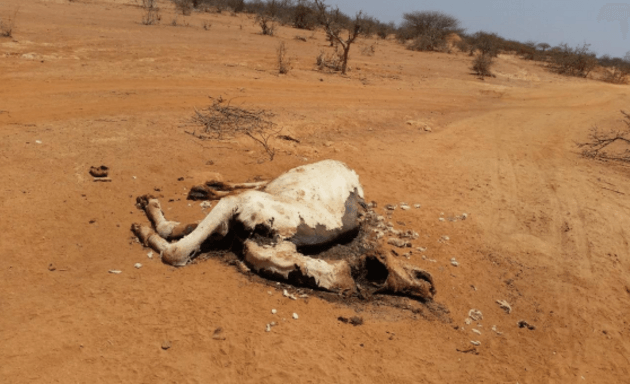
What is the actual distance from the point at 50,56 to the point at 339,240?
9866 mm

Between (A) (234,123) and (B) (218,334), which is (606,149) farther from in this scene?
(B) (218,334)

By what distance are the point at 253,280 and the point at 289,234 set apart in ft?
1.75

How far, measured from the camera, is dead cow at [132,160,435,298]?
12.6 feet

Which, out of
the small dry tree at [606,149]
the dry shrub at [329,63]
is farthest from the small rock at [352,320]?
the dry shrub at [329,63]

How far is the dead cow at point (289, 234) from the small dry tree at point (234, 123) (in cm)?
269

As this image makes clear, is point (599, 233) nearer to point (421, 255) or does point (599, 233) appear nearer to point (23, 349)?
point (421, 255)

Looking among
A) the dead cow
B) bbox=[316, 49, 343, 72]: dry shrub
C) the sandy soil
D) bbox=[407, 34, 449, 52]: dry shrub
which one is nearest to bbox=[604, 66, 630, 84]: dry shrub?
bbox=[407, 34, 449, 52]: dry shrub

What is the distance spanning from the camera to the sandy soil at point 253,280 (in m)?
3.13

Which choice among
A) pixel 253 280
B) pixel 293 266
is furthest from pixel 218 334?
pixel 293 266

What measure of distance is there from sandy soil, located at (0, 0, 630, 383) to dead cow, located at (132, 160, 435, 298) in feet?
0.69

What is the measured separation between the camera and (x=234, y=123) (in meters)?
7.98

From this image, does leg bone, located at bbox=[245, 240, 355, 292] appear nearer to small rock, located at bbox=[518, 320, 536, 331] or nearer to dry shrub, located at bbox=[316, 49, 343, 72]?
small rock, located at bbox=[518, 320, 536, 331]

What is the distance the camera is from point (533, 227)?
584cm

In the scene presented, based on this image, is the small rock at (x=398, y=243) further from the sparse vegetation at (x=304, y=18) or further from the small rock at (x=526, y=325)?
the sparse vegetation at (x=304, y=18)
